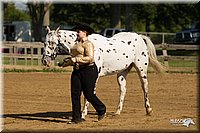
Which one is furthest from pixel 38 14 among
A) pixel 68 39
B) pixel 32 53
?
pixel 68 39

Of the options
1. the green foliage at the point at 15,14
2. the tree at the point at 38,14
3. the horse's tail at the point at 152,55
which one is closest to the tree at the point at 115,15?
the tree at the point at 38,14

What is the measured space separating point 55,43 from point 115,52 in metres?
1.35

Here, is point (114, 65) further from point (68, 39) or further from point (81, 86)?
point (81, 86)

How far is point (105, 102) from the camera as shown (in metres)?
14.5

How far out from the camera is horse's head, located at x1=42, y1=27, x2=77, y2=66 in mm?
11102

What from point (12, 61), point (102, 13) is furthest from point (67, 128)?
point (102, 13)

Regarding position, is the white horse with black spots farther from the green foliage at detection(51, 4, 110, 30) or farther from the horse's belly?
the green foliage at detection(51, 4, 110, 30)

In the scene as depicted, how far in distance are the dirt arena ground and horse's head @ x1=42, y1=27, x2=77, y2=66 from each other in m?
1.29

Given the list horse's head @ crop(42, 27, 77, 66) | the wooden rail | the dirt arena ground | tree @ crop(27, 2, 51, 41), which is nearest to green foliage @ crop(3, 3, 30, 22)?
tree @ crop(27, 2, 51, 41)

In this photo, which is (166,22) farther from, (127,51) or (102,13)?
(127,51)

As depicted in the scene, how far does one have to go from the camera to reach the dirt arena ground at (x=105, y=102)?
10156mm

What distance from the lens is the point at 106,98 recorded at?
15.4 m

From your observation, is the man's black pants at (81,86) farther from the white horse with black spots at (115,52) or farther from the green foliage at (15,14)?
the green foliage at (15,14)

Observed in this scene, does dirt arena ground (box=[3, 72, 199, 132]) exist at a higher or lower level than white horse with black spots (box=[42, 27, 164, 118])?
lower
